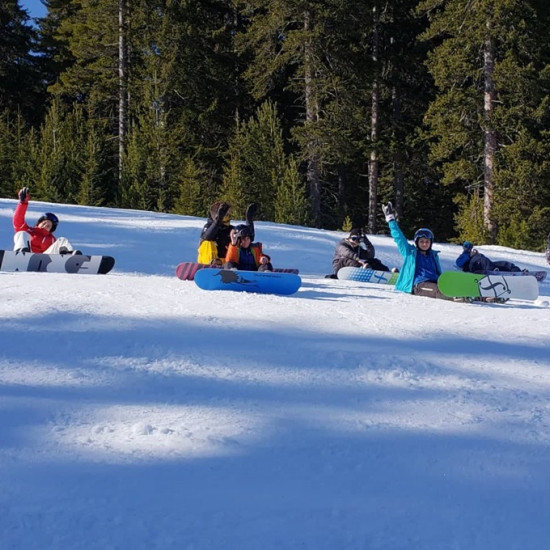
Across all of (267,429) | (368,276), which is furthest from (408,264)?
(267,429)

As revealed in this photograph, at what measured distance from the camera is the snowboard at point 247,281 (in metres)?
7.34

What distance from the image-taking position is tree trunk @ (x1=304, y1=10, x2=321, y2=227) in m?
24.1

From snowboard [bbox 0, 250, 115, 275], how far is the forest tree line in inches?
596

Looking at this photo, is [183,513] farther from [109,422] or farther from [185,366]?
[185,366]

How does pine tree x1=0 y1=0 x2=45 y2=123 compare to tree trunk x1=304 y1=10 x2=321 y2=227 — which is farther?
pine tree x1=0 y1=0 x2=45 y2=123

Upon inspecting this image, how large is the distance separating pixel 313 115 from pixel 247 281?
19124mm

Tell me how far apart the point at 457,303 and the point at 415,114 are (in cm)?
2312

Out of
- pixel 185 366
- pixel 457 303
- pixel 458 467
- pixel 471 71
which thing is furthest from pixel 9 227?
pixel 471 71

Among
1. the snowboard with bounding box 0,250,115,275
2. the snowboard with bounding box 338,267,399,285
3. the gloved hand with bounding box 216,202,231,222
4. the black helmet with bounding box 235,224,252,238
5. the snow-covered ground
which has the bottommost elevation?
the snow-covered ground

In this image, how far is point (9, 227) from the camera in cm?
1338

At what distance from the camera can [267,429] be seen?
3.09m

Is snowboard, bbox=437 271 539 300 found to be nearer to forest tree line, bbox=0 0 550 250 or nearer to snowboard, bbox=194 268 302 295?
snowboard, bbox=194 268 302 295

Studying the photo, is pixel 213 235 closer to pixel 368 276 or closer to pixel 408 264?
pixel 408 264

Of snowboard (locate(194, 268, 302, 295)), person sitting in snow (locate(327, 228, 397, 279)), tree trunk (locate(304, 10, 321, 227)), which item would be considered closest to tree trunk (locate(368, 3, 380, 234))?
tree trunk (locate(304, 10, 321, 227))
